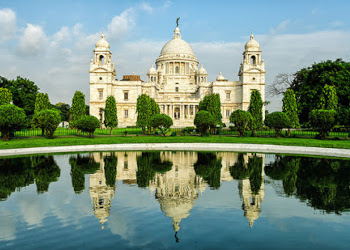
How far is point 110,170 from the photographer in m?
15.9

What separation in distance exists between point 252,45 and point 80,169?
5286 cm

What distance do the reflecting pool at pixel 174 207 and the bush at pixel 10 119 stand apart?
45.2 feet

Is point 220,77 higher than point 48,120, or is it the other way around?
point 220,77

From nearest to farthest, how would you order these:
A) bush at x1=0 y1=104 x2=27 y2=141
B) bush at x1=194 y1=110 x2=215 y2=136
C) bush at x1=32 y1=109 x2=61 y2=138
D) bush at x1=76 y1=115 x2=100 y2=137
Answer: bush at x1=0 y1=104 x2=27 y2=141 < bush at x1=32 y1=109 x2=61 y2=138 < bush at x1=76 y1=115 x2=100 y2=137 < bush at x1=194 y1=110 x2=215 y2=136

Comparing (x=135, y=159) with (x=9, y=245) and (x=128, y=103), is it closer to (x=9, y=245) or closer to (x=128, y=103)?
(x=9, y=245)

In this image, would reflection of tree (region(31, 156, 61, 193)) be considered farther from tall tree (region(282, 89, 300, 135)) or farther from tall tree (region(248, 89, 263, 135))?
tall tree (region(282, 89, 300, 135))

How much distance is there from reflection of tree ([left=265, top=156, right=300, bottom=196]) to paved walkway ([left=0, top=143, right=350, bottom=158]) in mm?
5435

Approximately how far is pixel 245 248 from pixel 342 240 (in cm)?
266

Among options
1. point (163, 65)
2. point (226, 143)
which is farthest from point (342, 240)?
point (163, 65)

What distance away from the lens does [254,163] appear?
60.9ft

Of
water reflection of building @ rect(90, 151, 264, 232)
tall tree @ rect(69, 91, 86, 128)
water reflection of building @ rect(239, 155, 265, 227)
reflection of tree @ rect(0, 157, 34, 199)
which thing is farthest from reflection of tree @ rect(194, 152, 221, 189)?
tall tree @ rect(69, 91, 86, 128)

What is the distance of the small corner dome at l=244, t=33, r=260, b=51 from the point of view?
2339 inches

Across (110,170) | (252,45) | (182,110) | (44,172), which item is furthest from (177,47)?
(44,172)

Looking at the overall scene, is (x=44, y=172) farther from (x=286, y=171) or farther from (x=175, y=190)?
(x=286, y=171)
